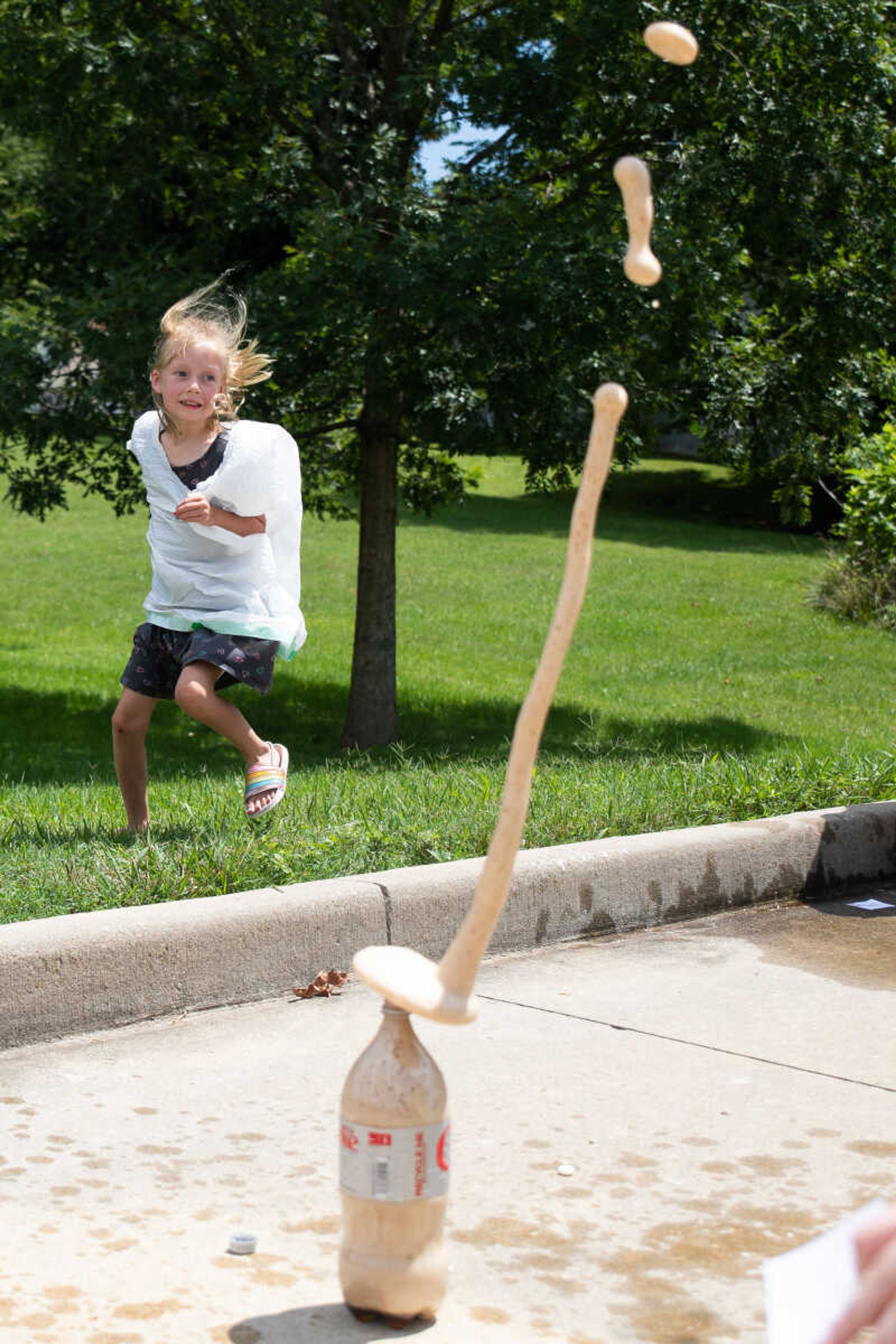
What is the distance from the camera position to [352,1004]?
167 inches

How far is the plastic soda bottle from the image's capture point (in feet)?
8.11

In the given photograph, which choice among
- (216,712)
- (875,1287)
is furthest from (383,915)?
(875,1287)

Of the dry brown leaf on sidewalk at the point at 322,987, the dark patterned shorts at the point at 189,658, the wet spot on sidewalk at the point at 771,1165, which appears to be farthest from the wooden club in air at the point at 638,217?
the dark patterned shorts at the point at 189,658

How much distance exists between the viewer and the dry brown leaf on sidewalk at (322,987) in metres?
4.29

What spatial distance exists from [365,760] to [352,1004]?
394 cm

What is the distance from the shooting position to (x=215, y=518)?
4.94m

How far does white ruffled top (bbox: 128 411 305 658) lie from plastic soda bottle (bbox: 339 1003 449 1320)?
2.73m

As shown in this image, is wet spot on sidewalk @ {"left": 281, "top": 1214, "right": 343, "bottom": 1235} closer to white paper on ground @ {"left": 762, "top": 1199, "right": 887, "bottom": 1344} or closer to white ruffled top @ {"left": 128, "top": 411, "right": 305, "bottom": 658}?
white paper on ground @ {"left": 762, "top": 1199, "right": 887, "bottom": 1344}

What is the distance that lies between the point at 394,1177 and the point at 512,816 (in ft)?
1.97

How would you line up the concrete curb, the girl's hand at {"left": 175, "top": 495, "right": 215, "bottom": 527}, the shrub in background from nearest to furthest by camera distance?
the concrete curb → the girl's hand at {"left": 175, "top": 495, "right": 215, "bottom": 527} → the shrub in background

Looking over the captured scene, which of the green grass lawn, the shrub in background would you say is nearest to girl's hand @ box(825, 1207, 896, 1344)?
the green grass lawn

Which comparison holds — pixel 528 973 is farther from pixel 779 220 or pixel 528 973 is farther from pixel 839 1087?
pixel 779 220

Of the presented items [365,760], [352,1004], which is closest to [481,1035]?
[352,1004]

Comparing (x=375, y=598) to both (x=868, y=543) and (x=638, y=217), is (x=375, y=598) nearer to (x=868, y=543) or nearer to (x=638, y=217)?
(x=868, y=543)
